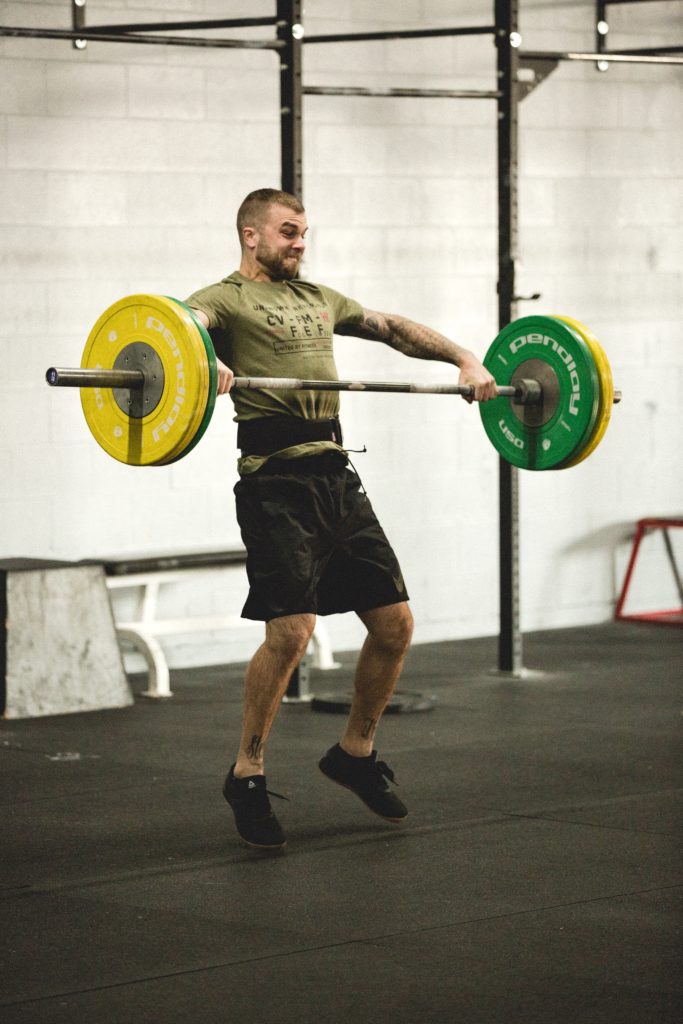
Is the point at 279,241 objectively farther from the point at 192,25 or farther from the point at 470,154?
the point at 470,154

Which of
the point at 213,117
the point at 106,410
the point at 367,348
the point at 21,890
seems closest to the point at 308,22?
the point at 213,117

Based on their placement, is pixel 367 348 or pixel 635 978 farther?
pixel 367 348

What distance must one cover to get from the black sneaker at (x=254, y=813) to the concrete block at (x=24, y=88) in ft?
A: 9.93

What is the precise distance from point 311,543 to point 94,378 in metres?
0.61

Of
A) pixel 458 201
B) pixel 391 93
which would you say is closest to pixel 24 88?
pixel 391 93

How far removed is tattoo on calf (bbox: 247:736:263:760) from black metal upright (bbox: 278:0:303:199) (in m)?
2.28

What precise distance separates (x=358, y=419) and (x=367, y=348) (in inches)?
11.2

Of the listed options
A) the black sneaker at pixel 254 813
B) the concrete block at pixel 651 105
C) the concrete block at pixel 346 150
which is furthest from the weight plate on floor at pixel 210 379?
the concrete block at pixel 651 105

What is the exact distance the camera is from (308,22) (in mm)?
6410

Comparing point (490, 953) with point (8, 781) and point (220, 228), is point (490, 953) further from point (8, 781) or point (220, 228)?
point (220, 228)

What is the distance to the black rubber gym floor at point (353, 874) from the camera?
2574 mm

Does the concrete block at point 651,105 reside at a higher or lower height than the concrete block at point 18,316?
higher

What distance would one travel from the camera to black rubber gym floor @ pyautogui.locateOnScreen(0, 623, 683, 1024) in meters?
2.57

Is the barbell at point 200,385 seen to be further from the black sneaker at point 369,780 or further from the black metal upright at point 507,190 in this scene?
the black metal upright at point 507,190
